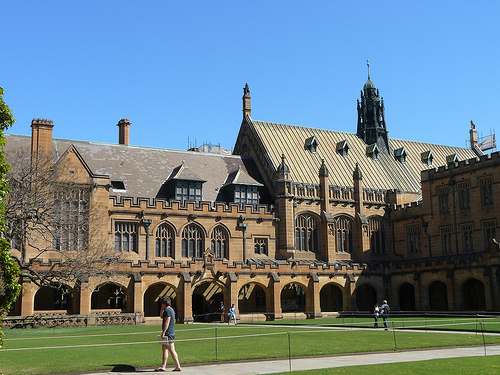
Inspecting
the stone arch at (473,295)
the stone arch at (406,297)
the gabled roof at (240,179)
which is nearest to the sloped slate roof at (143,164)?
the gabled roof at (240,179)

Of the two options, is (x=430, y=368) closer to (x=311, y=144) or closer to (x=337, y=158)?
(x=311, y=144)

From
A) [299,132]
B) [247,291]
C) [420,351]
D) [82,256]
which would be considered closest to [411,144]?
[299,132]

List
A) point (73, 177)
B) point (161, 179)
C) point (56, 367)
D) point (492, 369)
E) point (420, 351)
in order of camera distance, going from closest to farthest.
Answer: point (492, 369) → point (56, 367) → point (420, 351) → point (73, 177) → point (161, 179)

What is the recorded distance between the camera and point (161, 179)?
54.3 meters

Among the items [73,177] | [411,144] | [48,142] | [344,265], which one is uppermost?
[411,144]

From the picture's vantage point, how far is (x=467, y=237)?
53.0 m

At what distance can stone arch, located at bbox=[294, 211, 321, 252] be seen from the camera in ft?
189

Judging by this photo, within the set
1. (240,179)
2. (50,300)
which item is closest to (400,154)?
(240,179)

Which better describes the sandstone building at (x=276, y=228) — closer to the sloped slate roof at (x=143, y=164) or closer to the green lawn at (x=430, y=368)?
the sloped slate roof at (x=143, y=164)

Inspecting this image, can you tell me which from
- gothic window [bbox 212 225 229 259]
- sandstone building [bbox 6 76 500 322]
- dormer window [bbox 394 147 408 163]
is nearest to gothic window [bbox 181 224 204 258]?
sandstone building [bbox 6 76 500 322]

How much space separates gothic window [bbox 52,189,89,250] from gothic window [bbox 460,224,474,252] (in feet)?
102

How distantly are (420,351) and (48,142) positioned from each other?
3556cm

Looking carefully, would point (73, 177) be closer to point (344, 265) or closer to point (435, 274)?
point (344, 265)

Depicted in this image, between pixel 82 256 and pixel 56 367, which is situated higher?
pixel 82 256
